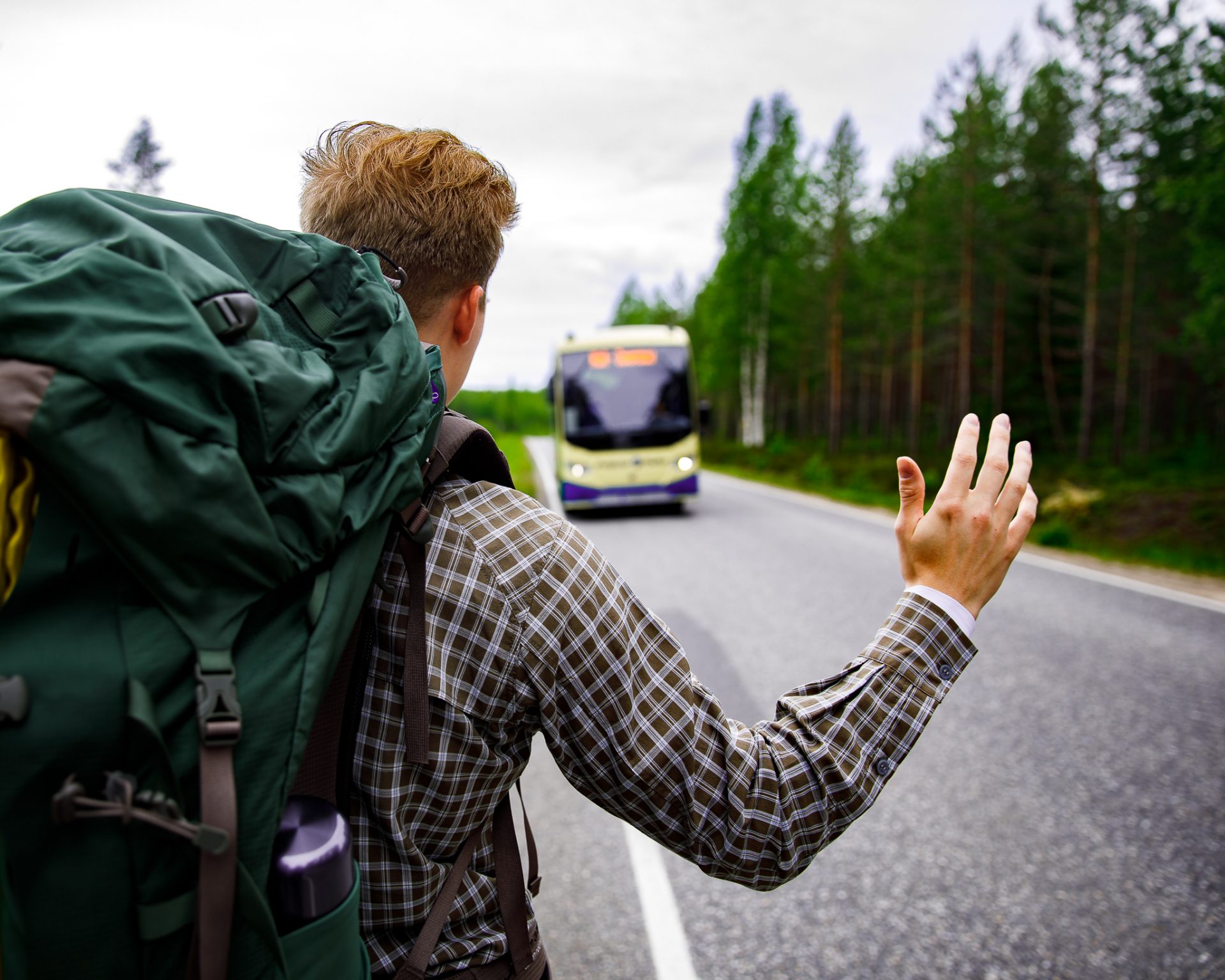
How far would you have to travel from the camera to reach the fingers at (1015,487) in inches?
47.8

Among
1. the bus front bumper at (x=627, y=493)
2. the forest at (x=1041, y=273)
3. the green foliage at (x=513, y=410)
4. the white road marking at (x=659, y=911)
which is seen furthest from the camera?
the green foliage at (x=513, y=410)

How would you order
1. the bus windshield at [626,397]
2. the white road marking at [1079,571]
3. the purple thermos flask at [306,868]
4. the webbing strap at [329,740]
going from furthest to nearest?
the bus windshield at [626,397] < the white road marking at [1079,571] < the webbing strap at [329,740] < the purple thermos flask at [306,868]

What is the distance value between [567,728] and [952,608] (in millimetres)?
581

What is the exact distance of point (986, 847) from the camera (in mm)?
3498

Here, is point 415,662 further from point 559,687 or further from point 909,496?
point 909,496

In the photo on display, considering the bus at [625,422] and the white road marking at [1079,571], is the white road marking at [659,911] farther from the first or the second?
the bus at [625,422]

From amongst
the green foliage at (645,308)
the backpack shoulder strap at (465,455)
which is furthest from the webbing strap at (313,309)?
the green foliage at (645,308)

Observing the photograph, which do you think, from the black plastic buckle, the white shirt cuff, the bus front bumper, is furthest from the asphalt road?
the bus front bumper

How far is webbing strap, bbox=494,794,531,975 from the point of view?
3.99ft

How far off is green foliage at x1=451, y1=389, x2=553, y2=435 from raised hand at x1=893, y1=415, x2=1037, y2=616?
11723cm

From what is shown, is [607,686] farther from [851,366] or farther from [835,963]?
A: [851,366]

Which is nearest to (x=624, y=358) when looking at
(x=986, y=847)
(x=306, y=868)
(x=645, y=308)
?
(x=986, y=847)

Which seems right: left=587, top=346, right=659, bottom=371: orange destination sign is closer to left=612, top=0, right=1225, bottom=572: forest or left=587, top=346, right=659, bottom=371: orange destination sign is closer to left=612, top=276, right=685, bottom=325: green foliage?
left=612, top=0, right=1225, bottom=572: forest

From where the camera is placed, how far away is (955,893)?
316 centimetres
